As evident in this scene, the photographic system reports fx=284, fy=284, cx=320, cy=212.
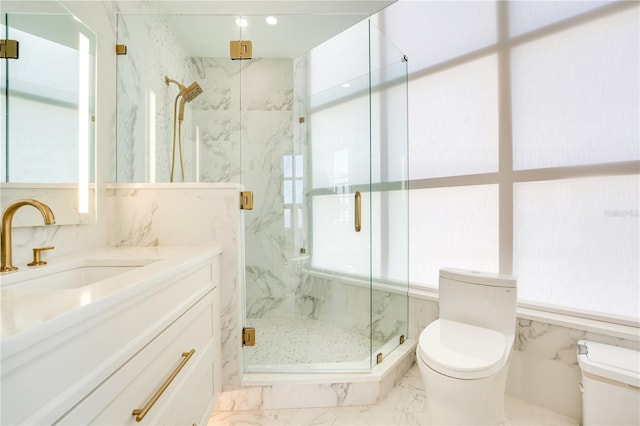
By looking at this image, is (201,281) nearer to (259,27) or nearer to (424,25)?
(259,27)

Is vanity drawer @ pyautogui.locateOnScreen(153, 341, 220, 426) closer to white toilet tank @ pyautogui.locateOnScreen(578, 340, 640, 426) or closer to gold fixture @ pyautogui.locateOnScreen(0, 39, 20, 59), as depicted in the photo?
gold fixture @ pyautogui.locateOnScreen(0, 39, 20, 59)

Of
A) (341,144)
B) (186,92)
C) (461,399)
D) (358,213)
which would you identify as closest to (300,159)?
(341,144)

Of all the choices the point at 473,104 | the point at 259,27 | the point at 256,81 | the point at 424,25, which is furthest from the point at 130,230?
the point at 424,25

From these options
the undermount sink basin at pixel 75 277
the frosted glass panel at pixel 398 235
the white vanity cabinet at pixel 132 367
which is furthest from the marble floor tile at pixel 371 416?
the undermount sink basin at pixel 75 277

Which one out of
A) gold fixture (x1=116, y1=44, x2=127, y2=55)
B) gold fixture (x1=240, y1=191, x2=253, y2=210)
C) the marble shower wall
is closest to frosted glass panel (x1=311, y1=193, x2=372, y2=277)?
gold fixture (x1=240, y1=191, x2=253, y2=210)

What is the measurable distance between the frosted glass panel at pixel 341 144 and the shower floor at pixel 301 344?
111 cm

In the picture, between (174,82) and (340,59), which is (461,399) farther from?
(174,82)

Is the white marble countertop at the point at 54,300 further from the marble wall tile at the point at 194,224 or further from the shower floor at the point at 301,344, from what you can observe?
the shower floor at the point at 301,344

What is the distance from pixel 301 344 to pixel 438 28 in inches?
96.9

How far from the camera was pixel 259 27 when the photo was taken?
1.96 metres

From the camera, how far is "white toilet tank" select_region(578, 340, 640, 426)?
1.20 m

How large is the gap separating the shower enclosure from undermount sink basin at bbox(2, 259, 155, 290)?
0.72 meters

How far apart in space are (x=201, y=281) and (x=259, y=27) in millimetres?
1737

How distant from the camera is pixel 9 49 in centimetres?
96
